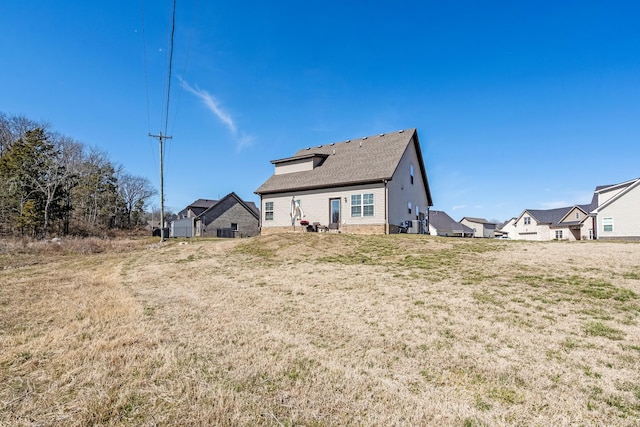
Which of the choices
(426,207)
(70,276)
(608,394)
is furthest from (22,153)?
(608,394)

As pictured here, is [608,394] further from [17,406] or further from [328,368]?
[17,406]

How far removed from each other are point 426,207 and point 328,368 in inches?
904

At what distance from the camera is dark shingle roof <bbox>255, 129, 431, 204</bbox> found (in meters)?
18.0

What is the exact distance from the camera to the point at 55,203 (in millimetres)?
30266

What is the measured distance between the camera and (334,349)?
12.8ft

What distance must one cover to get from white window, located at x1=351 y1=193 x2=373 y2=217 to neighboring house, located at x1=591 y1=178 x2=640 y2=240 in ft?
72.5

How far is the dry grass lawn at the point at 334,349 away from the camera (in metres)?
2.61

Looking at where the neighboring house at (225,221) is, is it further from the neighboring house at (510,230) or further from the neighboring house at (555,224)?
the neighboring house at (510,230)

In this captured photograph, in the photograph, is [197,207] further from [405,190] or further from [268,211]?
[405,190]

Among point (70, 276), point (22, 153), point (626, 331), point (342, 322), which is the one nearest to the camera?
point (626, 331)

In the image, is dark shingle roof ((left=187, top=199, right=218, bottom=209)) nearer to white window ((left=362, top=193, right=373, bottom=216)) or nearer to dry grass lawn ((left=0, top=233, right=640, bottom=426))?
white window ((left=362, top=193, right=373, bottom=216))

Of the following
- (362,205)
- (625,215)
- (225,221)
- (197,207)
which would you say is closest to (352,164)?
(362,205)

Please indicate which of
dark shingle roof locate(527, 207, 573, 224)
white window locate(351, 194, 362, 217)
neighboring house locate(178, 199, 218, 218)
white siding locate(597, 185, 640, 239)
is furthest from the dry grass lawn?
neighboring house locate(178, 199, 218, 218)

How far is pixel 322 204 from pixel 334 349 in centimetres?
1575
